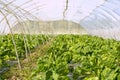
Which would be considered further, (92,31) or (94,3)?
(92,31)

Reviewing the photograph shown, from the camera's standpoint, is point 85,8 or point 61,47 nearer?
point 61,47

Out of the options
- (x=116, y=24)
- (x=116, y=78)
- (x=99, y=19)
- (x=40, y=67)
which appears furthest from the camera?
(x=99, y=19)

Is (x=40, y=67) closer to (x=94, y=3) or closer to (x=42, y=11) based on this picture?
(x=94, y=3)

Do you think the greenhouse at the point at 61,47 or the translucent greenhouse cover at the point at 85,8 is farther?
the translucent greenhouse cover at the point at 85,8

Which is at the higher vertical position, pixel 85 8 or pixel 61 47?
pixel 85 8

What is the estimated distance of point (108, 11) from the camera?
49.1 feet

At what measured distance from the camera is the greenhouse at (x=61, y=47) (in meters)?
6.23

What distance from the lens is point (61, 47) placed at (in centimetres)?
1066

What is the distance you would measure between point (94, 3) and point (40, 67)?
287 inches

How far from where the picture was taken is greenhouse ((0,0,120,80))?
6.23m

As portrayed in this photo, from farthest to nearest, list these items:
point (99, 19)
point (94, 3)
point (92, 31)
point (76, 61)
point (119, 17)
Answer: point (92, 31) < point (99, 19) < point (119, 17) < point (94, 3) < point (76, 61)

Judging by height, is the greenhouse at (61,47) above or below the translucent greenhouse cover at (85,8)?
below

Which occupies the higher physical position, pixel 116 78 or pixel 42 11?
pixel 42 11

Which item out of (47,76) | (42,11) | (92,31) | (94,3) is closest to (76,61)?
(47,76)
